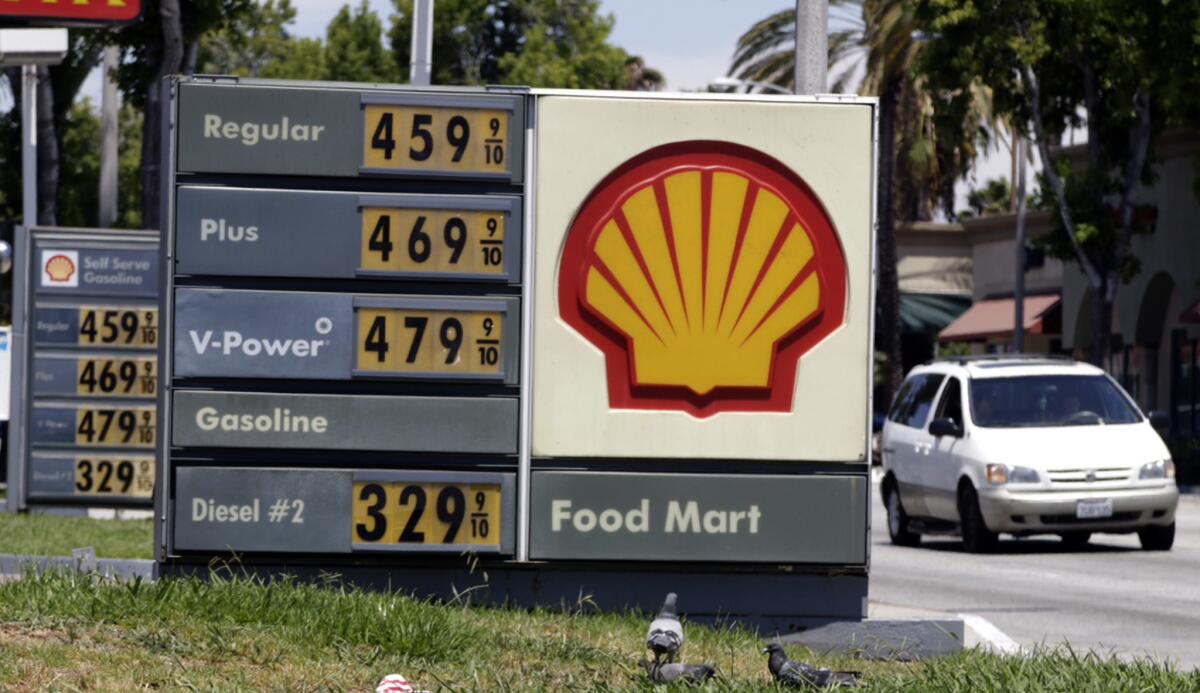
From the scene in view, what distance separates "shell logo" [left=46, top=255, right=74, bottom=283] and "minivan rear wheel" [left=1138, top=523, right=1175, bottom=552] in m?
10.7

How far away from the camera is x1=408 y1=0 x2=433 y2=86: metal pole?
18953 millimetres

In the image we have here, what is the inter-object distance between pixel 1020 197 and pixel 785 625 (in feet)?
139

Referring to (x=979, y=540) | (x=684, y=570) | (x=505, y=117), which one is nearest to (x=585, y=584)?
(x=684, y=570)

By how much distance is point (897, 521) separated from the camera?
22250 millimetres

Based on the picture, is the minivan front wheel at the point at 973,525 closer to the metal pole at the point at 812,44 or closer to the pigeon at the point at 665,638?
the metal pole at the point at 812,44

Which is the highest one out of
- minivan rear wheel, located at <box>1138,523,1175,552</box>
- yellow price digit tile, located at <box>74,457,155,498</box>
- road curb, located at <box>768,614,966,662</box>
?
yellow price digit tile, located at <box>74,457,155,498</box>

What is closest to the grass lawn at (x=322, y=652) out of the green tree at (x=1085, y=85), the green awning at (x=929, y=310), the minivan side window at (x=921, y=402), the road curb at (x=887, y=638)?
the road curb at (x=887, y=638)

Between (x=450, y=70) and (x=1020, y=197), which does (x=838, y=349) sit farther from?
(x=450, y=70)

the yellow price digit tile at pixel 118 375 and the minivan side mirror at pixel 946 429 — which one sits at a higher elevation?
the yellow price digit tile at pixel 118 375

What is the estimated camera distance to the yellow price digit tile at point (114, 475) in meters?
20.2

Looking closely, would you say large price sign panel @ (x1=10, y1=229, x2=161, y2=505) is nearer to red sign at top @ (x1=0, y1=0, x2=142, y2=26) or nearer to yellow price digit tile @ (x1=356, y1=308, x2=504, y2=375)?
red sign at top @ (x1=0, y1=0, x2=142, y2=26)

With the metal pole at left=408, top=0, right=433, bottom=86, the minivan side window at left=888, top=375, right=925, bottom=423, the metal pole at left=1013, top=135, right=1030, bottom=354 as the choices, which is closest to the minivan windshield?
the minivan side window at left=888, top=375, right=925, bottom=423

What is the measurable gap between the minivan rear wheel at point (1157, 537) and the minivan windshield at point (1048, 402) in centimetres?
110

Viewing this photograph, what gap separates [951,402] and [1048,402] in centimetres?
100
